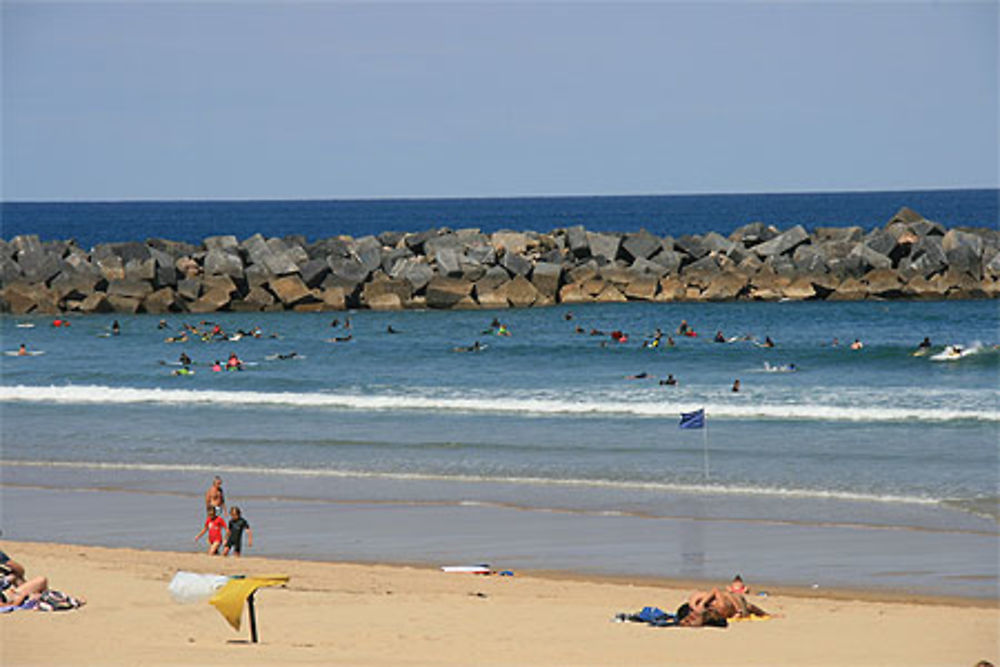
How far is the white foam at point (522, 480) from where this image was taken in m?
22.9

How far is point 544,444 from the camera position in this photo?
2827 centimetres

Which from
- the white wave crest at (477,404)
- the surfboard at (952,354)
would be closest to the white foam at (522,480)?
the white wave crest at (477,404)

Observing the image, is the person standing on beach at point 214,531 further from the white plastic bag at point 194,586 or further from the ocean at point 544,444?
the white plastic bag at point 194,586

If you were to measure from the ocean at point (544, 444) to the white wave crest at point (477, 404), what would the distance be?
0.12 metres

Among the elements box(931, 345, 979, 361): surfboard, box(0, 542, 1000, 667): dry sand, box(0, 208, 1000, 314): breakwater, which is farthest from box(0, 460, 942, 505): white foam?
box(0, 208, 1000, 314): breakwater

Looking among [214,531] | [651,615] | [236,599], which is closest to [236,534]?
[214,531]

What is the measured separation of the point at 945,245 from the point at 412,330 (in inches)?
892

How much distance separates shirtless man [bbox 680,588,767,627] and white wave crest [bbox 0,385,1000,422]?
1560 cm

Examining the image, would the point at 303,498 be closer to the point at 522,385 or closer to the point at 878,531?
the point at 878,531

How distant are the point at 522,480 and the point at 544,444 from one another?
3.47 m

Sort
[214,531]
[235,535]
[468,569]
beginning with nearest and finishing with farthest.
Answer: [468,569]
[235,535]
[214,531]

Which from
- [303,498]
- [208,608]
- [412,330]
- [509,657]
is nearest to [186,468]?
[303,498]

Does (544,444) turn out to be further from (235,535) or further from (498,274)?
(498,274)

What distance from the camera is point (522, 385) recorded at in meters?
36.7
